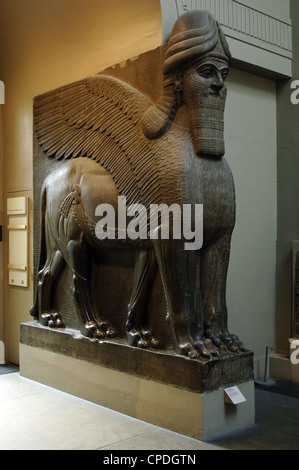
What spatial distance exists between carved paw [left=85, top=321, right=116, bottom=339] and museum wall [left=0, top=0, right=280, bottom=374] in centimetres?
125

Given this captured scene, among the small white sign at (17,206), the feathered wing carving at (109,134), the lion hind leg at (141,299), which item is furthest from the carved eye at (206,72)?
the small white sign at (17,206)

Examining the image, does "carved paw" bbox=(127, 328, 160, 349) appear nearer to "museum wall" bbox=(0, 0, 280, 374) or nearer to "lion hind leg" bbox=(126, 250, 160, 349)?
"lion hind leg" bbox=(126, 250, 160, 349)

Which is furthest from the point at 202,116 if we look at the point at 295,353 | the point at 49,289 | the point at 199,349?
the point at 295,353

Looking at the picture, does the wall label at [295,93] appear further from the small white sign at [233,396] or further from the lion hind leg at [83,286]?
the small white sign at [233,396]

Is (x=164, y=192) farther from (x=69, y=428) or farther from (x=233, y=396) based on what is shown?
(x=69, y=428)

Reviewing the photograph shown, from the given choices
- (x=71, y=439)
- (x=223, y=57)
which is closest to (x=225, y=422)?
(x=71, y=439)

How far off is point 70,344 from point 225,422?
1481 mm

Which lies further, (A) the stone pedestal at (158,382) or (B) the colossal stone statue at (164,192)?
(B) the colossal stone statue at (164,192)

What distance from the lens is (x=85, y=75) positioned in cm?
464

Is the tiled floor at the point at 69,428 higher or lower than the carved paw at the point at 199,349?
lower

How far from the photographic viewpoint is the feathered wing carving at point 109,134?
369cm

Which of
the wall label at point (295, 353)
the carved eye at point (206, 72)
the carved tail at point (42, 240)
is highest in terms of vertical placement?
the carved eye at point (206, 72)

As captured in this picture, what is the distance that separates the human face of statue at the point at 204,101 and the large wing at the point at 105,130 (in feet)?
1.13

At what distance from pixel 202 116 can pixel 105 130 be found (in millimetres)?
913
